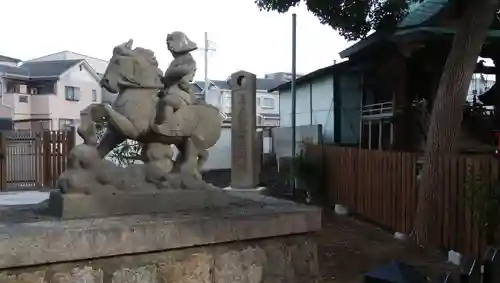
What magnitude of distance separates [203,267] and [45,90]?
98.9 ft

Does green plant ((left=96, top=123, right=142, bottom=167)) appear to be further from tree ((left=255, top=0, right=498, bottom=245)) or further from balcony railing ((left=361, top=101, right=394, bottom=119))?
balcony railing ((left=361, top=101, right=394, bottom=119))

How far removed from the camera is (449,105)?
24.5 feet

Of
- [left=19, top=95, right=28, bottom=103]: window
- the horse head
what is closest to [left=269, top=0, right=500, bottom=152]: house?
the horse head

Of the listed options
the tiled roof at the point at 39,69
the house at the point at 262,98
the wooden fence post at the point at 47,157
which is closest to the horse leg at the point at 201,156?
the wooden fence post at the point at 47,157

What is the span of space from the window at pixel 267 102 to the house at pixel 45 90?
12.8 m

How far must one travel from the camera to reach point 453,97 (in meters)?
7.45

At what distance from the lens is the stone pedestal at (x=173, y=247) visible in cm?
313

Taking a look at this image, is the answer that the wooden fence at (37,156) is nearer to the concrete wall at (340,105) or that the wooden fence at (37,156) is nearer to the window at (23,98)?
the concrete wall at (340,105)

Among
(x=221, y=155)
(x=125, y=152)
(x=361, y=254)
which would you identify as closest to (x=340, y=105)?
(x=221, y=155)

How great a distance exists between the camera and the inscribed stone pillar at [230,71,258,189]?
1298cm

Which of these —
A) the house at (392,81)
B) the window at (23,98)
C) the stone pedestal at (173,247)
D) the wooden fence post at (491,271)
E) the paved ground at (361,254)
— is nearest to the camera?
the wooden fence post at (491,271)

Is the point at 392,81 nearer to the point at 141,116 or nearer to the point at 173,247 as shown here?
the point at 141,116

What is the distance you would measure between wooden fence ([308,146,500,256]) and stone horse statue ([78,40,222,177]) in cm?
371

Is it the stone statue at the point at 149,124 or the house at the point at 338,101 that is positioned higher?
the house at the point at 338,101
